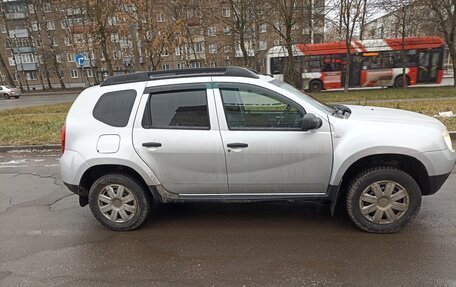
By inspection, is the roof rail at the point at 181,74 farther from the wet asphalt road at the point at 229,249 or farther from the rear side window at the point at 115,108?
the wet asphalt road at the point at 229,249

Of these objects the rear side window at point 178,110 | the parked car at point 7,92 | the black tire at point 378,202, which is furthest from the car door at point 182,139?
the parked car at point 7,92

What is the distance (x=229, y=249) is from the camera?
10.3 feet

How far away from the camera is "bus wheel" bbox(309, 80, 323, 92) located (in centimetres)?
2092

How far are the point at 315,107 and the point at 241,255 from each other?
1663 mm

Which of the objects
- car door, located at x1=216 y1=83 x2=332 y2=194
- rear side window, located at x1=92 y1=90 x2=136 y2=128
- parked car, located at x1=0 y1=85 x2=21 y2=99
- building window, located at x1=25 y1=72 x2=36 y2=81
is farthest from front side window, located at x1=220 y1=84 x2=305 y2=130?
building window, located at x1=25 y1=72 x2=36 y2=81

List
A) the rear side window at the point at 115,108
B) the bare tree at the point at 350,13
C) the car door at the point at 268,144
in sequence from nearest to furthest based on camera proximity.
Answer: the car door at the point at 268,144
the rear side window at the point at 115,108
the bare tree at the point at 350,13

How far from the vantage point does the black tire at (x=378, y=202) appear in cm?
314

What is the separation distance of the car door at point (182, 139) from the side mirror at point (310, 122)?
0.86 m

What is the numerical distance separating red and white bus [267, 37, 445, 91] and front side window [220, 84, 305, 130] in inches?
715

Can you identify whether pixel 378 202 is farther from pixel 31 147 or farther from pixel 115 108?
pixel 31 147

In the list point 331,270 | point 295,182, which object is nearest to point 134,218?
point 295,182

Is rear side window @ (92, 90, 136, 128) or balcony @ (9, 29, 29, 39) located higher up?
balcony @ (9, 29, 29, 39)

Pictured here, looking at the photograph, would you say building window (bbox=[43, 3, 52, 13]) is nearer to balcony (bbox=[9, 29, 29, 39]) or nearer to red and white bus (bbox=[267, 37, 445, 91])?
balcony (bbox=[9, 29, 29, 39])

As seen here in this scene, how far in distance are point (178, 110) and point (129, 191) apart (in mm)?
1054
